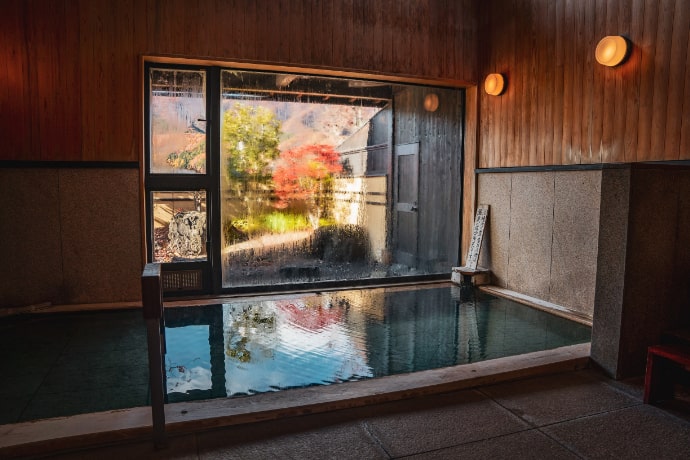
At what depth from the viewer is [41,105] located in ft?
14.7

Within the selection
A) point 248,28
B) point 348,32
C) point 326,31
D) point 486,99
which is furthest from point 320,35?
point 486,99

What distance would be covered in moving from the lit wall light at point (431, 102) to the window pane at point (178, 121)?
2874 mm

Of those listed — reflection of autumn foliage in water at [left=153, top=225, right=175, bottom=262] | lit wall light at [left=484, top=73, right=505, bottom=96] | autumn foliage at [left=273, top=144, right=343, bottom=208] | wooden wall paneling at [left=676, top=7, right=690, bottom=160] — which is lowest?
reflection of autumn foliage in water at [left=153, top=225, right=175, bottom=262]

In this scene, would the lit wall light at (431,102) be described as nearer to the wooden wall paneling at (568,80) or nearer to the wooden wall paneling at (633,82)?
the wooden wall paneling at (568,80)

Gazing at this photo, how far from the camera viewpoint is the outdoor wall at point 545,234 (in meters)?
4.66

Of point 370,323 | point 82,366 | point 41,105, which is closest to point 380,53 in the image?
point 370,323

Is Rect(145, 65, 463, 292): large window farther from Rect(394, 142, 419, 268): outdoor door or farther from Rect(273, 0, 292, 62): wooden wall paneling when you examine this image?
Rect(273, 0, 292, 62): wooden wall paneling

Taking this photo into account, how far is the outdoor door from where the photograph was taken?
20.1 feet

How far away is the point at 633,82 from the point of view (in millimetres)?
4055

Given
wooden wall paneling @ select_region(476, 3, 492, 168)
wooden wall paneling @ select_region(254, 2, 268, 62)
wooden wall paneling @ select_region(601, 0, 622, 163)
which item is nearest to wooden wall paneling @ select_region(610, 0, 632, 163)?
wooden wall paneling @ select_region(601, 0, 622, 163)

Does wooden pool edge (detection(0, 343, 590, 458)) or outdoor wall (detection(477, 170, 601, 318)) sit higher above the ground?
outdoor wall (detection(477, 170, 601, 318))

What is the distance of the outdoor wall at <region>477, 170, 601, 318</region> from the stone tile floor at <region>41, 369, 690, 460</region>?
6.55 ft

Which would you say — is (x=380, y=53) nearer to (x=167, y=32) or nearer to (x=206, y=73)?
(x=206, y=73)

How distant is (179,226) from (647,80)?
189 inches
